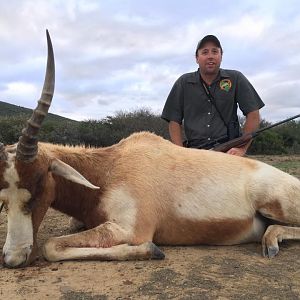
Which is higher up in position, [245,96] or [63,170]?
[245,96]

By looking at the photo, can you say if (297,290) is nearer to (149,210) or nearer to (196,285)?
(196,285)

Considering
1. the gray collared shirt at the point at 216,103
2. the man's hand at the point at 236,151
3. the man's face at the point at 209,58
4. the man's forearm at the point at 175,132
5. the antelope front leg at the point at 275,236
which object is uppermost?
the man's face at the point at 209,58

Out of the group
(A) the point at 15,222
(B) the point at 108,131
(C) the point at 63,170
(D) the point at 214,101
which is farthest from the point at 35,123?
(B) the point at 108,131

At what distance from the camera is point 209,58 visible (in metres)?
8.13

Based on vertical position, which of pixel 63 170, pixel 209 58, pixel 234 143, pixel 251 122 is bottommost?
pixel 63 170

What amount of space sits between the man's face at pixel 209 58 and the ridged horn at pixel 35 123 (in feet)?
13.1

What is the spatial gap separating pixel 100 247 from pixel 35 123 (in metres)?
1.45

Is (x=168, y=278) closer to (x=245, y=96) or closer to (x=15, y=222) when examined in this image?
(x=15, y=222)

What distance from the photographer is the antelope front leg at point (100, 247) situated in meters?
4.89

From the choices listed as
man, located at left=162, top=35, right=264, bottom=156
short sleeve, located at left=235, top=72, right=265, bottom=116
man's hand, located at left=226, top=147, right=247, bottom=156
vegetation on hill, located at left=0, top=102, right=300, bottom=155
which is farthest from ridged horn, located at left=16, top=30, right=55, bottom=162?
vegetation on hill, located at left=0, top=102, right=300, bottom=155

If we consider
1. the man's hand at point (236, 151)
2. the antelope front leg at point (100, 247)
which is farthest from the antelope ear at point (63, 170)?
the man's hand at point (236, 151)

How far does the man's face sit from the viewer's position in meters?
8.14

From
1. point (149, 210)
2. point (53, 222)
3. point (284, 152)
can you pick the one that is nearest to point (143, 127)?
point (284, 152)

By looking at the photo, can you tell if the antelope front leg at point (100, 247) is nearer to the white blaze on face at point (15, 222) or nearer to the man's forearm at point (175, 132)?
the white blaze on face at point (15, 222)
